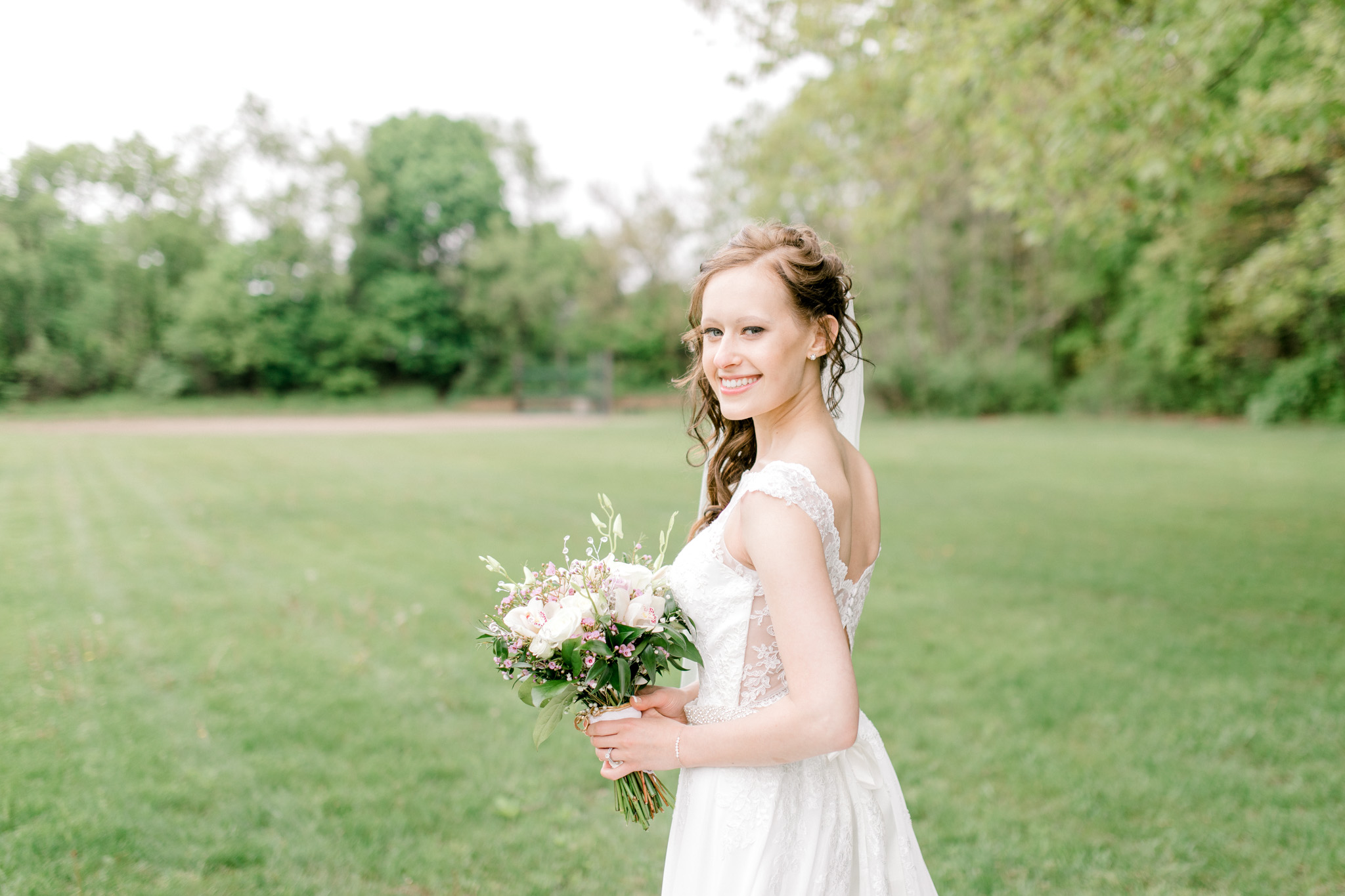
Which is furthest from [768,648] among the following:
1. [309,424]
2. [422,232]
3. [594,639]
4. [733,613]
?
[422,232]

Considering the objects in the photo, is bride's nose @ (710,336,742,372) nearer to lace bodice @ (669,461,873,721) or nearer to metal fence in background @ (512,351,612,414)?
lace bodice @ (669,461,873,721)

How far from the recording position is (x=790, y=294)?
5.20 feet

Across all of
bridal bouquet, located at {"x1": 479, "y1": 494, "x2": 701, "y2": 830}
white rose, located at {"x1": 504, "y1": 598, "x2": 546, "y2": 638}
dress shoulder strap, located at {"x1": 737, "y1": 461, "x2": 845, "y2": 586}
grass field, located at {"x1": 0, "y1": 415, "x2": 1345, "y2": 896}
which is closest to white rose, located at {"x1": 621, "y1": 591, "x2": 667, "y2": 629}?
bridal bouquet, located at {"x1": 479, "y1": 494, "x2": 701, "y2": 830}

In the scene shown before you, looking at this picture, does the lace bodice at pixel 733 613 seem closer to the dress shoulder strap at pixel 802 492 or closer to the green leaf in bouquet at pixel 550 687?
the dress shoulder strap at pixel 802 492

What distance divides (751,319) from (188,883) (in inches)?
127

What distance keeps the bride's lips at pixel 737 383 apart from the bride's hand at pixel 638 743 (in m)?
0.64

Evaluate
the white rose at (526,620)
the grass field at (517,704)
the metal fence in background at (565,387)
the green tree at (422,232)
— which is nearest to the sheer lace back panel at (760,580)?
the white rose at (526,620)

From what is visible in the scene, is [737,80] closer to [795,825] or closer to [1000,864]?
[1000,864]

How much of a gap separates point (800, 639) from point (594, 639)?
0.39m

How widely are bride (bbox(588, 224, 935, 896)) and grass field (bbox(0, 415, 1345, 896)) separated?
202 cm

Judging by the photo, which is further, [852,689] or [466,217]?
[466,217]

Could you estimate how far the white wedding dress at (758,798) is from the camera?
1.60 metres

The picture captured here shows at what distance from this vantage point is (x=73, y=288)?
3238cm

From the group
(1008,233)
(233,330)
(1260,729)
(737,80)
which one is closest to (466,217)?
(233,330)
